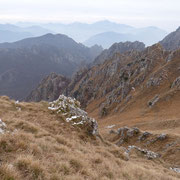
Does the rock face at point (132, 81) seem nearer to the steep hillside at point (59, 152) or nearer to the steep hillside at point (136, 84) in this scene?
the steep hillside at point (136, 84)

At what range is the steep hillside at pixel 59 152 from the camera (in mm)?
7301

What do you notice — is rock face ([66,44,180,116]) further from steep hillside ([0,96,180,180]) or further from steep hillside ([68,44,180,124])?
steep hillside ([0,96,180,180])

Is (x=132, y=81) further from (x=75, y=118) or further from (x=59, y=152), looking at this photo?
(x=59, y=152)

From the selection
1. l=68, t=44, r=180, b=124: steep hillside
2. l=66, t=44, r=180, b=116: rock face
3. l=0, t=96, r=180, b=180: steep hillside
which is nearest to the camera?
l=0, t=96, r=180, b=180: steep hillside

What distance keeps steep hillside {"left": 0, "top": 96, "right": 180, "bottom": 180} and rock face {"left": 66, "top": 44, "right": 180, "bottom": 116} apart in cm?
5029

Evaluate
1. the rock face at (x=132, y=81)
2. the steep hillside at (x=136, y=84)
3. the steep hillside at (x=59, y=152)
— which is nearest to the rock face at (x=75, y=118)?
the steep hillside at (x=59, y=152)

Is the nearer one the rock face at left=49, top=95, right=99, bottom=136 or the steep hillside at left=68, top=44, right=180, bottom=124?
the rock face at left=49, top=95, right=99, bottom=136

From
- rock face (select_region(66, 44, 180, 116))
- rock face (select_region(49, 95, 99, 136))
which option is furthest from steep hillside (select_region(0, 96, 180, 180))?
rock face (select_region(66, 44, 180, 116))

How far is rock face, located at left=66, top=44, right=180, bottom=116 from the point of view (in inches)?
3024

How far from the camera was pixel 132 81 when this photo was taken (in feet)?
331

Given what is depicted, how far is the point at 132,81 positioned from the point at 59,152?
9480 cm

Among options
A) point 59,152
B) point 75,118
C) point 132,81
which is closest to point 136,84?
point 132,81

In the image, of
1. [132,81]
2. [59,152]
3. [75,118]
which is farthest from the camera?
[132,81]

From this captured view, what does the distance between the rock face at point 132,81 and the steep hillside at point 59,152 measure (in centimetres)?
5029
